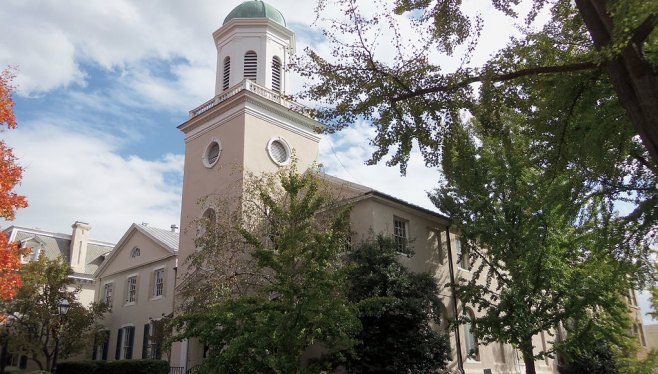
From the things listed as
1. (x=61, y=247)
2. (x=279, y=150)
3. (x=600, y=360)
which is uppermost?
(x=279, y=150)

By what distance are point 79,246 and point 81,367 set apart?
54.0 feet

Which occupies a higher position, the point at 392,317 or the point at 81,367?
the point at 392,317

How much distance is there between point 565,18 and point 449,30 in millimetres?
2080

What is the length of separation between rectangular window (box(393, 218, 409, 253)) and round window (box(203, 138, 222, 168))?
833cm

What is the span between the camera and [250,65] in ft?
78.5

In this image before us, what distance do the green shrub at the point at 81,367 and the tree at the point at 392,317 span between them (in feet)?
44.4

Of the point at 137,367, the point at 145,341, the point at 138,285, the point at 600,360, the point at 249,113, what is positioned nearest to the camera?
the point at 249,113

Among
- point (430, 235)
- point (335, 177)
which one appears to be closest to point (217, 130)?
point (335, 177)

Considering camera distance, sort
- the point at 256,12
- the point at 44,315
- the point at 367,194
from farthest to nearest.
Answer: the point at 44,315, the point at 256,12, the point at 367,194

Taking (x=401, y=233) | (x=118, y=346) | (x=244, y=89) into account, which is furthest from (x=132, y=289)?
(x=401, y=233)

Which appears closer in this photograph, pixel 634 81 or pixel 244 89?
pixel 634 81

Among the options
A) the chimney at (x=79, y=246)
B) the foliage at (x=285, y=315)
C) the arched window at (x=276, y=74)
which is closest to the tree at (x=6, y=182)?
the foliage at (x=285, y=315)

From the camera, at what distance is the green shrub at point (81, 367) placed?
77.9 feet

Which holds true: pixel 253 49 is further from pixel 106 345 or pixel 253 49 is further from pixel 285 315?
pixel 106 345
